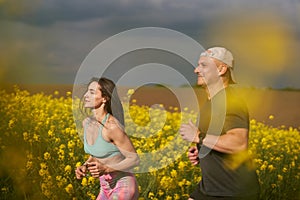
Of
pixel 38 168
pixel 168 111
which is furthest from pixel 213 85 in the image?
pixel 168 111

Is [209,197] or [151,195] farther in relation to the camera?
[151,195]

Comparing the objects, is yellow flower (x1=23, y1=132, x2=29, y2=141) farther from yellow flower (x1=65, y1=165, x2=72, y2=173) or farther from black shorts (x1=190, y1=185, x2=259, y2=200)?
black shorts (x1=190, y1=185, x2=259, y2=200)

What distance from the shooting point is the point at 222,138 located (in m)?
3.36

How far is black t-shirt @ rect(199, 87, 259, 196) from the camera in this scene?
3.40 meters

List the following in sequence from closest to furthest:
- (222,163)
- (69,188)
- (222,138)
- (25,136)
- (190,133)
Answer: (190,133) < (222,138) < (222,163) < (69,188) < (25,136)

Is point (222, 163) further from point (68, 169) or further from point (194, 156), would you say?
point (68, 169)

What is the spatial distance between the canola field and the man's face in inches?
37.5

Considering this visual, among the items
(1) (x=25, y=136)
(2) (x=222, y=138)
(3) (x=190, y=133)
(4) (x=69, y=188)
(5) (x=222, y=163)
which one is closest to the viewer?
(3) (x=190, y=133)

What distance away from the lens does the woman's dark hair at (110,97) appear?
3545mm

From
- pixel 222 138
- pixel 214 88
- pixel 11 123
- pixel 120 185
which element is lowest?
pixel 120 185

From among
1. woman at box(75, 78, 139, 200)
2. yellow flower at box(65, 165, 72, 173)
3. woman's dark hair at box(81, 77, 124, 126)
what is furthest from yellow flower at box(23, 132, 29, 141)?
woman's dark hair at box(81, 77, 124, 126)

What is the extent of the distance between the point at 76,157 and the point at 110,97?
1.26 meters

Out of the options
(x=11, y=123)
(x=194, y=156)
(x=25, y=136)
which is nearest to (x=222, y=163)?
(x=194, y=156)

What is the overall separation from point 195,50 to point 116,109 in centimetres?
89
